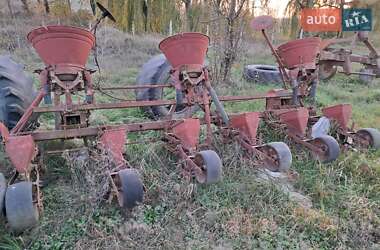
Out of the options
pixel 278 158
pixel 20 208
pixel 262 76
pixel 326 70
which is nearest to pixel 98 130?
pixel 20 208

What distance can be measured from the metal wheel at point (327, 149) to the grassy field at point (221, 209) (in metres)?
0.07

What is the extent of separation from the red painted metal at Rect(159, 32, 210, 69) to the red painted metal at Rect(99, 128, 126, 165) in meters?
0.98

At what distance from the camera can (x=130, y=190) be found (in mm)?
2576

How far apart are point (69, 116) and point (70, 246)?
4.05ft

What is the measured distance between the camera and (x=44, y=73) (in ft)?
10.5

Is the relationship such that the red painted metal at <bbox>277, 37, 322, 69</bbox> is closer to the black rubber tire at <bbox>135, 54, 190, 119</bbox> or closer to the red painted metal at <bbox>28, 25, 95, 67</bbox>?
the black rubber tire at <bbox>135, 54, 190, 119</bbox>

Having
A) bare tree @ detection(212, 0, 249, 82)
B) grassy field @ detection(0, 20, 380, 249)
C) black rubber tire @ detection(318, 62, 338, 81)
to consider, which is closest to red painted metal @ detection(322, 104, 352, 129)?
grassy field @ detection(0, 20, 380, 249)

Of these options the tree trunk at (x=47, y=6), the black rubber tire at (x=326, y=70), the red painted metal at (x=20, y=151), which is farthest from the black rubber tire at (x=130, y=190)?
the tree trunk at (x=47, y=6)

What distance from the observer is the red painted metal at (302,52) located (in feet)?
14.1

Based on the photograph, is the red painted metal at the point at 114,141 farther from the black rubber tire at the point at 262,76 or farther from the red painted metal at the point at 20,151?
the black rubber tire at the point at 262,76

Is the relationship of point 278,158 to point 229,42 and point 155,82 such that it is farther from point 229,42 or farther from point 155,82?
point 229,42

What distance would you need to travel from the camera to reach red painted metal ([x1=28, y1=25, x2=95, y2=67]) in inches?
123

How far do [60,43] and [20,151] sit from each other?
0.96 meters

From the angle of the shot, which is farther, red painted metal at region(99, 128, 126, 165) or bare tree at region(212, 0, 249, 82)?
bare tree at region(212, 0, 249, 82)
